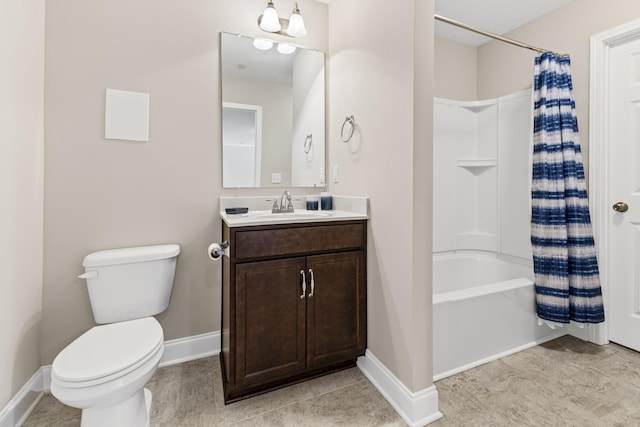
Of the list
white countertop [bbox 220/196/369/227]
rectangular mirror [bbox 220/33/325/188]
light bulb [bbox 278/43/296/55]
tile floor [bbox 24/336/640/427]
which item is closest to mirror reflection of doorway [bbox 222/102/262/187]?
rectangular mirror [bbox 220/33/325/188]

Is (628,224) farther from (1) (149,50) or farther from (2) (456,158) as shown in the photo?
(1) (149,50)

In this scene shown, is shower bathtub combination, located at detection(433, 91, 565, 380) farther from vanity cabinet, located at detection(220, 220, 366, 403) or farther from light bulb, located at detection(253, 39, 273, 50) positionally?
light bulb, located at detection(253, 39, 273, 50)

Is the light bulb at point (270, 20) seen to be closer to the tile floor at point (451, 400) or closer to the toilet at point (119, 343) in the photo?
the toilet at point (119, 343)

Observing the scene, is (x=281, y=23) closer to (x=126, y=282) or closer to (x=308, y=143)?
(x=308, y=143)

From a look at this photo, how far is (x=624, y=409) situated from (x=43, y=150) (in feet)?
10.7

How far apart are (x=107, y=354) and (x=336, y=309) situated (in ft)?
3.53

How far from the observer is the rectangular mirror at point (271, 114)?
2.04 m

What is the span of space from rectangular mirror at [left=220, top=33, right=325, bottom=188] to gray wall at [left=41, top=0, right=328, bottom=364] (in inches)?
3.2

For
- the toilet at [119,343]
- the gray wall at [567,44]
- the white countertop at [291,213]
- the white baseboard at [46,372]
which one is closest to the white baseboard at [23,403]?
the white baseboard at [46,372]

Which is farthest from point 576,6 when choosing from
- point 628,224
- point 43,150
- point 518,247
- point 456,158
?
point 43,150

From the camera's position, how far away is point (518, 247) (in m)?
2.61

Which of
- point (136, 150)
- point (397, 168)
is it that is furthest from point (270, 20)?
point (397, 168)

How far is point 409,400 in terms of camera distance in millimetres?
1429

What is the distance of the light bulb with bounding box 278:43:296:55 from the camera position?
2170 mm
